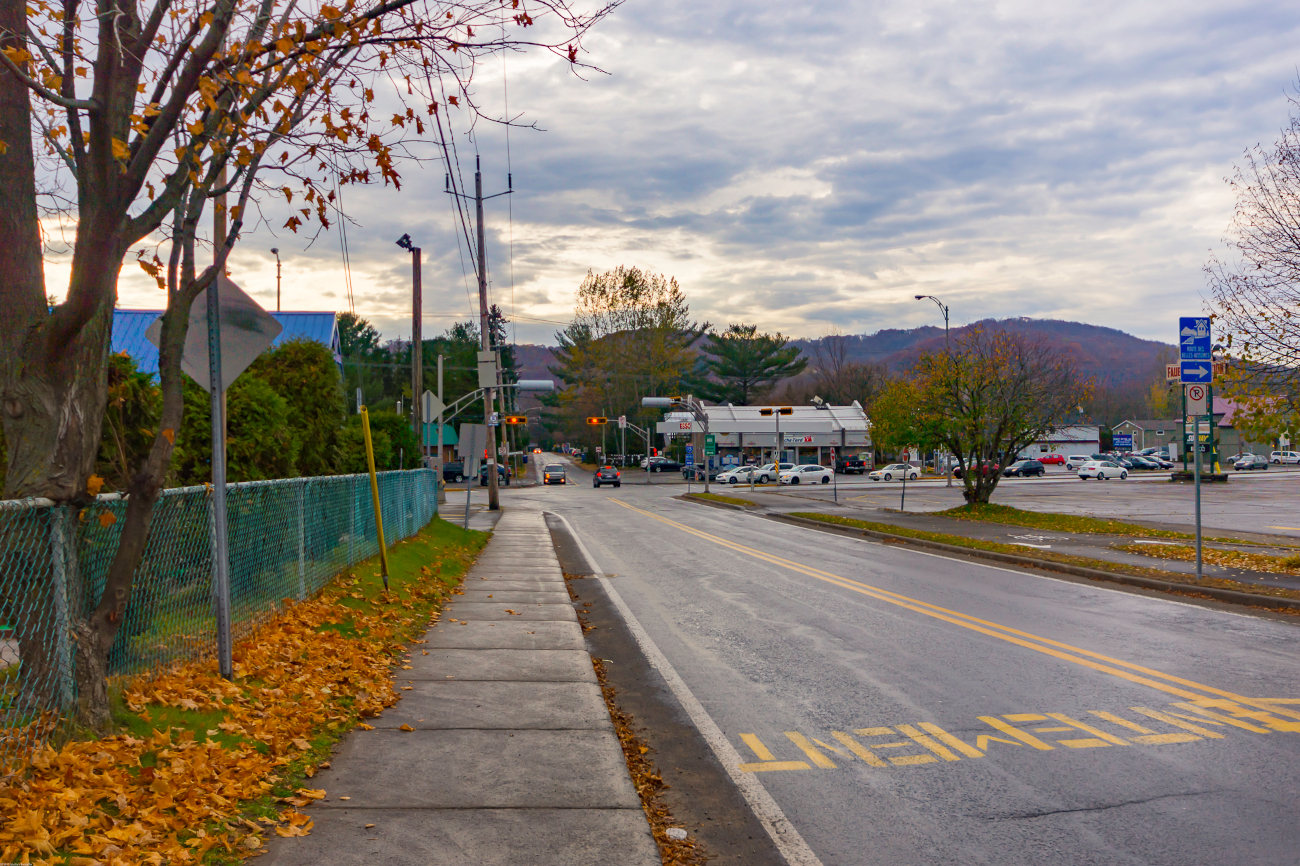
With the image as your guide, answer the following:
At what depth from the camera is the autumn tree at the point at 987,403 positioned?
2984 centimetres

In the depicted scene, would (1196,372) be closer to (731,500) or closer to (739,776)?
(739,776)

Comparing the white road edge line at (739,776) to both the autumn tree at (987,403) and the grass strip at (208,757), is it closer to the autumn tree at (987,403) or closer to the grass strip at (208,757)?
the grass strip at (208,757)

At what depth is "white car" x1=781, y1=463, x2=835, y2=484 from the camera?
218 feet

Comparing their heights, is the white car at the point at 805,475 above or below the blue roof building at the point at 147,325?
below

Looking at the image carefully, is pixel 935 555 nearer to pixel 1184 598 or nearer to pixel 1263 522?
pixel 1184 598

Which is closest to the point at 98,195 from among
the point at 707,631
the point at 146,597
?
the point at 146,597

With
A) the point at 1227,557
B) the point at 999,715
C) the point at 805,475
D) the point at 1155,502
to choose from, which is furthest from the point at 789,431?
the point at 999,715

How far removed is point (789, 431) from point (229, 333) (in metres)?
86.7

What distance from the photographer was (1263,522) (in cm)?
2703

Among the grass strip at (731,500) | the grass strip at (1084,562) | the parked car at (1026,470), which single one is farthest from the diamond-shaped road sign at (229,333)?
the parked car at (1026,470)

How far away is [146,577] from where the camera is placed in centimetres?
664

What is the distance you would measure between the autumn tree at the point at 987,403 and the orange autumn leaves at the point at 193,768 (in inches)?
1009

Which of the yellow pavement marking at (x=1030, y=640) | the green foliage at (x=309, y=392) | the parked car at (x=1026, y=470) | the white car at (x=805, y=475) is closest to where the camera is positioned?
the yellow pavement marking at (x=1030, y=640)

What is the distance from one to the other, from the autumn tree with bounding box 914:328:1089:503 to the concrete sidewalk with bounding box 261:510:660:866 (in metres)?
23.7
